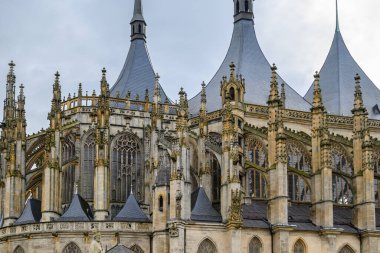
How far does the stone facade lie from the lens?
48.9 meters

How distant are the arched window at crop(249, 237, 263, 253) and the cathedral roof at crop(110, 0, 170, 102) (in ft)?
56.8

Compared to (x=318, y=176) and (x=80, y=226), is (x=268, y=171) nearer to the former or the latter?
(x=318, y=176)

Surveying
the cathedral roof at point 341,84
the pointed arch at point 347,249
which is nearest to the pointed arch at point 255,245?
the pointed arch at point 347,249

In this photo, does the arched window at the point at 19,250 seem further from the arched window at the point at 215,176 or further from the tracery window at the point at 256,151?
the tracery window at the point at 256,151

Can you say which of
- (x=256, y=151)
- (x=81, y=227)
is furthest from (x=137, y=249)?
(x=256, y=151)

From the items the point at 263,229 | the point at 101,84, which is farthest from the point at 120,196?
the point at 263,229

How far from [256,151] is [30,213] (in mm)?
15844

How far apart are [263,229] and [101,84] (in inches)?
556

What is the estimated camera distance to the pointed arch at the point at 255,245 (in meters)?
49.1

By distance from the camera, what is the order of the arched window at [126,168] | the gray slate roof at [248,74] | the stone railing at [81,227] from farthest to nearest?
the gray slate roof at [248,74] → the arched window at [126,168] → the stone railing at [81,227]

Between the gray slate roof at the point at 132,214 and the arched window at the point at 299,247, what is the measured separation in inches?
344

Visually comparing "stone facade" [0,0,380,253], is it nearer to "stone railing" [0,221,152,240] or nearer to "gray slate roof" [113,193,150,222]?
"stone railing" [0,221,152,240]

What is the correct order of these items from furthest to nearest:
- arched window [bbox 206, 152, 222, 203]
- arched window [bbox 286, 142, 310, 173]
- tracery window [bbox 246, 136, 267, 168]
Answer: arched window [bbox 286, 142, 310, 173] → tracery window [bbox 246, 136, 267, 168] → arched window [bbox 206, 152, 222, 203]

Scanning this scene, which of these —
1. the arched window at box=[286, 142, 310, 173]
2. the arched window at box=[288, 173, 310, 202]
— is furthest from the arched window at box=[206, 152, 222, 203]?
the arched window at box=[286, 142, 310, 173]
